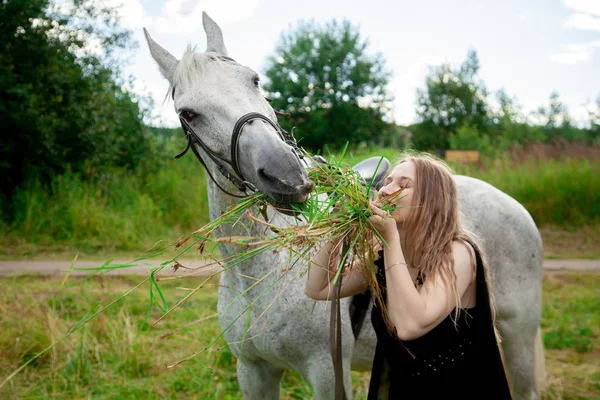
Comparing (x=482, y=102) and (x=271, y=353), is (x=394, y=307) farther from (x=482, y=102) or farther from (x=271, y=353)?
(x=482, y=102)

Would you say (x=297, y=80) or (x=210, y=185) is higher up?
(x=297, y=80)

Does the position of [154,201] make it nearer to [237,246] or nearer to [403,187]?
[237,246]

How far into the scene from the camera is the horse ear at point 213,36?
2.41 metres

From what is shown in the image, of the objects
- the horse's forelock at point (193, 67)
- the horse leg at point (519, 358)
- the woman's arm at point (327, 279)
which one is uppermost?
the horse's forelock at point (193, 67)

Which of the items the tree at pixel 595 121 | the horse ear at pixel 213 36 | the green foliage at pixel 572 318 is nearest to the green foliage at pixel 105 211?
the green foliage at pixel 572 318

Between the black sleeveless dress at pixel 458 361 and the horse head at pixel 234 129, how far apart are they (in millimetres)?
737

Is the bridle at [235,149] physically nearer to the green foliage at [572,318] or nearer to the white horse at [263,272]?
the white horse at [263,272]

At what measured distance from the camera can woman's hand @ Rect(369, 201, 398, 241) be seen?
1581mm

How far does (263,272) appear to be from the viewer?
2.21 m

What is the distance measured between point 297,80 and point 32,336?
53.3 feet

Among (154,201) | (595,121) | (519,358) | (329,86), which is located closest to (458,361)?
(519,358)

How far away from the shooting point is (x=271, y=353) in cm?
220

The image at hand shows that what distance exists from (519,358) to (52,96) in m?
10.2

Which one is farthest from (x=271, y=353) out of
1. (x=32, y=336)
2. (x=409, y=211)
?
(x=32, y=336)
